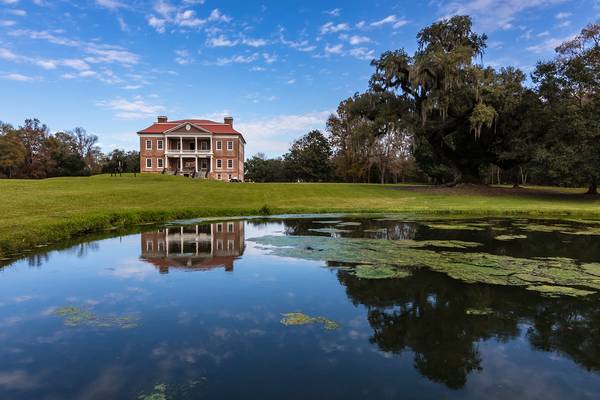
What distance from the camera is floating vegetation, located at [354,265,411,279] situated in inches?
308

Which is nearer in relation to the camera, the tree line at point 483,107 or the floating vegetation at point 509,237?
the floating vegetation at point 509,237

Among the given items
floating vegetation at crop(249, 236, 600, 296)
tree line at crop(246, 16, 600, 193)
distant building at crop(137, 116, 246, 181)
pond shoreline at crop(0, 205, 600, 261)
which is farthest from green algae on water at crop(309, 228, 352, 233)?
distant building at crop(137, 116, 246, 181)

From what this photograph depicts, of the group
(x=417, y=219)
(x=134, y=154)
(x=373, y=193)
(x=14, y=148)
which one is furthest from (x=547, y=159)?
(x=134, y=154)

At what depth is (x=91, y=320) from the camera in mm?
5574

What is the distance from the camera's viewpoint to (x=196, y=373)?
13.4 ft

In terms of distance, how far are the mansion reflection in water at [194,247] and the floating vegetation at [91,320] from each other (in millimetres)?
2628

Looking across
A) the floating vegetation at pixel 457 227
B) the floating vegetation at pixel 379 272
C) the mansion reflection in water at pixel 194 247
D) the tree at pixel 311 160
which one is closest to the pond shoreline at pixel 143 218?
the mansion reflection in water at pixel 194 247

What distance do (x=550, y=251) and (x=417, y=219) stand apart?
868cm

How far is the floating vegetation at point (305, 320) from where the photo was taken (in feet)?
17.7

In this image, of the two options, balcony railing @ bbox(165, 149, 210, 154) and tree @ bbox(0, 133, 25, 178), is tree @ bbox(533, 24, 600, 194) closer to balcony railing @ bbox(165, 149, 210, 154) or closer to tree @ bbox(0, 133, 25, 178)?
balcony railing @ bbox(165, 149, 210, 154)

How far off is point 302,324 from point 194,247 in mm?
6550

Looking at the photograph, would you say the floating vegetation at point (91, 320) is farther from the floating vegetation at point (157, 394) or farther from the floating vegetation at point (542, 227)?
the floating vegetation at point (542, 227)

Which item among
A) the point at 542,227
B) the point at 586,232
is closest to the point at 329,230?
the point at 542,227

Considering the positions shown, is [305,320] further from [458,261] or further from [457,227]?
[457,227]
